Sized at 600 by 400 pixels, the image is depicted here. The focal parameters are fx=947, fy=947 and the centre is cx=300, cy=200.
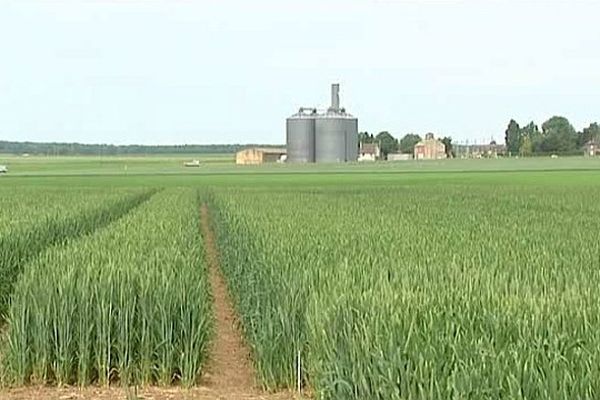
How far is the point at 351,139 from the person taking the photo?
383 ft

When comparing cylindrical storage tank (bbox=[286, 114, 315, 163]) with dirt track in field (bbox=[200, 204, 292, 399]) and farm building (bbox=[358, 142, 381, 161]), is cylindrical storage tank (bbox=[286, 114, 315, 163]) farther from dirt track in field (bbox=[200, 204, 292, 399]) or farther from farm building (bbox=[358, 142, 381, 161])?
dirt track in field (bbox=[200, 204, 292, 399])

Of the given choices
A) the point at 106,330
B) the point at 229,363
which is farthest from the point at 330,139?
the point at 106,330

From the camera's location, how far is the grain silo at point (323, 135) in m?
115

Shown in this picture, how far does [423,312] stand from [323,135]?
361ft

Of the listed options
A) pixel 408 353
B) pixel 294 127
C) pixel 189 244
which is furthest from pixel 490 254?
pixel 294 127

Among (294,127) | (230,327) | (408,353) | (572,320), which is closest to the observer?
(408,353)

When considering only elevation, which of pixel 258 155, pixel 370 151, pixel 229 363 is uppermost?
pixel 229 363

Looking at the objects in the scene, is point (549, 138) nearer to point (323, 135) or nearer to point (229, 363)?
point (323, 135)

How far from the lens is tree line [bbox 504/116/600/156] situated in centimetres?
14588

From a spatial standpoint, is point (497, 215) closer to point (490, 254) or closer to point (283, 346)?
point (490, 254)

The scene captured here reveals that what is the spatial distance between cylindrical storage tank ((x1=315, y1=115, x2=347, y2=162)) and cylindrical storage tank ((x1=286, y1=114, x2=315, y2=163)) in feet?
2.07

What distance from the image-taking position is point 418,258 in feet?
33.0

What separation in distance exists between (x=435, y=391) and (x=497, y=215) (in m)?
18.6

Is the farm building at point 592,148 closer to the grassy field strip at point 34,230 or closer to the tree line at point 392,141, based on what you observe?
the tree line at point 392,141
